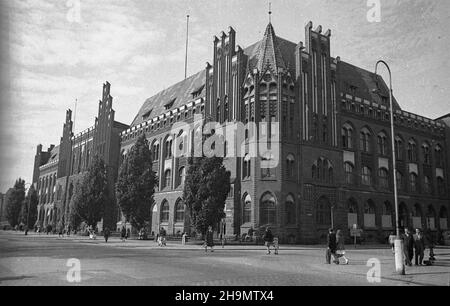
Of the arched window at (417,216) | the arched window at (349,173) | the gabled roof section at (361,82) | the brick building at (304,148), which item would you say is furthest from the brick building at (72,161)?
the arched window at (417,216)

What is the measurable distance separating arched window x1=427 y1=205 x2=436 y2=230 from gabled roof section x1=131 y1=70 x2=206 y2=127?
37.7 meters

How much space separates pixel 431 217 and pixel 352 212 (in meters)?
17.2

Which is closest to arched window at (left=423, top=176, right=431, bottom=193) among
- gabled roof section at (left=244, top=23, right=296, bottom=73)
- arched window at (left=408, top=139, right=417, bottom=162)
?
arched window at (left=408, top=139, right=417, bottom=162)

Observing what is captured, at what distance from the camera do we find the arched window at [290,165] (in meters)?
42.9

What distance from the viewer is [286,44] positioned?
50562mm

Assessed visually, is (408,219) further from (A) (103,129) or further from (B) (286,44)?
(A) (103,129)

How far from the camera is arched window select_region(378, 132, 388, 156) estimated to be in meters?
54.9

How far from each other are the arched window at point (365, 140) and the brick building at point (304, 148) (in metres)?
0.14

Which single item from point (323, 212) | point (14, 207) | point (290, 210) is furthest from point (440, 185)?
point (14, 207)

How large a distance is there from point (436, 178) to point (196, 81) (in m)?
40.6

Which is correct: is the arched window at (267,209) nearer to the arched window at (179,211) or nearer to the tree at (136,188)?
the tree at (136,188)

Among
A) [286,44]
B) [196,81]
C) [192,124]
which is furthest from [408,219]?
[196,81]

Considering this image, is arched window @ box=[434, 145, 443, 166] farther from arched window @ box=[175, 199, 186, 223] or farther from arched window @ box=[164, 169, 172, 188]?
arched window @ box=[164, 169, 172, 188]

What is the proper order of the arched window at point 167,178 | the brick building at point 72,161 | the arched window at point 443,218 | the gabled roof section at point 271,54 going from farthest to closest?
the brick building at point 72,161 → the arched window at point 443,218 → the arched window at point 167,178 → the gabled roof section at point 271,54
